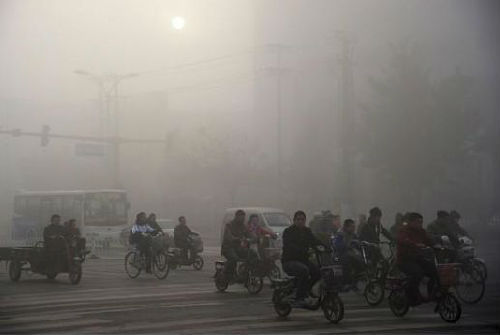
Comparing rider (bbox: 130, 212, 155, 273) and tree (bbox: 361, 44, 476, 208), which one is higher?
tree (bbox: 361, 44, 476, 208)

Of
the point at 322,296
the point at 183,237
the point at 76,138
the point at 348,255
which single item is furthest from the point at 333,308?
the point at 76,138

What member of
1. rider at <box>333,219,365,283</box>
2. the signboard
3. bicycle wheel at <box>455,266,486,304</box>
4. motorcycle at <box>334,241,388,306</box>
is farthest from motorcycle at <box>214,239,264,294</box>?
the signboard

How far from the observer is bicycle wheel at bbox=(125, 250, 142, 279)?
1886 cm

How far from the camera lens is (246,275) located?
14.6 meters

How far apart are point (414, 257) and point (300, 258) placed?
1.61 meters

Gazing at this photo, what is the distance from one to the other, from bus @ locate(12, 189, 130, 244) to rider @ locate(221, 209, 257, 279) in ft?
63.5

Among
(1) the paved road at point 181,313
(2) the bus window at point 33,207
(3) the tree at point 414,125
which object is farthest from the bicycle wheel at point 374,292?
(3) the tree at point 414,125

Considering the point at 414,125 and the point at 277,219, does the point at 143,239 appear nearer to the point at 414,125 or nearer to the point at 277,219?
the point at 277,219

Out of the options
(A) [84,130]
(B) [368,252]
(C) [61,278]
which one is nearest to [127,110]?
(A) [84,130]

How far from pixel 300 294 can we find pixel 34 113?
5638cm

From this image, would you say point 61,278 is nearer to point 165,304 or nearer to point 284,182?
point 165,304

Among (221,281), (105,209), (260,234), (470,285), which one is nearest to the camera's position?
(470,285)

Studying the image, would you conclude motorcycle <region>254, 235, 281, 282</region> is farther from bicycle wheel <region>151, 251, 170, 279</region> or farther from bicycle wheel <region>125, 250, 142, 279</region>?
bicycle wheel <region>125, 250, 142, 279</region>

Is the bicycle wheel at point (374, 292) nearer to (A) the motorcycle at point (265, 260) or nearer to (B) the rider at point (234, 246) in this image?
(A) the motorcycle at point (265, 260)
